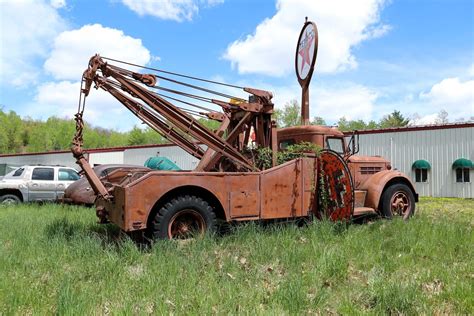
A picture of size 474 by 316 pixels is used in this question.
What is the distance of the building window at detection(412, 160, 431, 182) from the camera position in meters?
19.8

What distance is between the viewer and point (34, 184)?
47.1 feet

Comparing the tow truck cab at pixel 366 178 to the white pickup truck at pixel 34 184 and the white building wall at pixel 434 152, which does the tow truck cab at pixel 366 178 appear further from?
the white building wall at pixel 434 152

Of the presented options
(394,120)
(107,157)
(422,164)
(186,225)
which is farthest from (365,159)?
(394,120)

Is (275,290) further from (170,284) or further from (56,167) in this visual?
(56,167)

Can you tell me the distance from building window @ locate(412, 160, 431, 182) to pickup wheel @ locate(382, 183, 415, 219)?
12.0m

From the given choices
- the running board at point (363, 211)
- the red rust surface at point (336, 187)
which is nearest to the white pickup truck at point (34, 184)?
the red rust surface at point (336, 187)

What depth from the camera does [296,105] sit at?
56.5 metres

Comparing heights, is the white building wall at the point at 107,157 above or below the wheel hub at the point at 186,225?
above

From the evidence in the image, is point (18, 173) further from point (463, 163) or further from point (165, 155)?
point (463, 163)

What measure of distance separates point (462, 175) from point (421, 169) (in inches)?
69.4

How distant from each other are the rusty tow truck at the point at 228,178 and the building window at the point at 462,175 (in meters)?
12.1

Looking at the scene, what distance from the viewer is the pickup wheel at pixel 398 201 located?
28.0ft

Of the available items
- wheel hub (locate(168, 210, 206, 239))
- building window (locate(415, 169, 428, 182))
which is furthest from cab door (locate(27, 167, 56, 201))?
building window (locate(415, 169, 428, 182))

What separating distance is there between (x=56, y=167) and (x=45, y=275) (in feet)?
34.8
